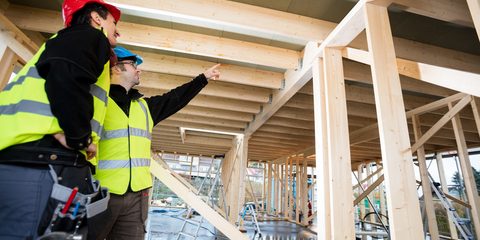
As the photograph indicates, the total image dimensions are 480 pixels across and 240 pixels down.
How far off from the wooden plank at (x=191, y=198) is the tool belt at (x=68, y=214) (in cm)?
152

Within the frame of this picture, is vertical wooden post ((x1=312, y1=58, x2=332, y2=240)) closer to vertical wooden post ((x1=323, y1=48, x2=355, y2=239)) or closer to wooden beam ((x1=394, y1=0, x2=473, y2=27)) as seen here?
vertical wooden post ((x1=323, y1=48, x2=355, y2=239))

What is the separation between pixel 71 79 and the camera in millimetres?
804

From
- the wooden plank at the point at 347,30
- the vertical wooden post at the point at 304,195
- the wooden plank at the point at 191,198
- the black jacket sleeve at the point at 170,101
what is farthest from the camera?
the vertical wooden post at the point at 304,195

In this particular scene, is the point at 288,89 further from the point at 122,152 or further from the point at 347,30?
the point at 122,152

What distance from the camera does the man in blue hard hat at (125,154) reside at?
1228mm

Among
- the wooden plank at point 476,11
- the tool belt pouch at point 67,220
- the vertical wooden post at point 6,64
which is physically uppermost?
the vertical wooden post at point 6,64

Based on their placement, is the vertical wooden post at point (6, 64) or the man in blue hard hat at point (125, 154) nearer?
the man in blue hard hat at point (125, 154)

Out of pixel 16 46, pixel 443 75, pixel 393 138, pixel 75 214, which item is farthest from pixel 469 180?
pixel 16 46

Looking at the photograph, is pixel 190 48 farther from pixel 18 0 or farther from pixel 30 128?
pixel 30 128

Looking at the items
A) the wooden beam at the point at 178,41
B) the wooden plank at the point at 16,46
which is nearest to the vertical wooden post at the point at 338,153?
the wooden beam at the point at 178,41

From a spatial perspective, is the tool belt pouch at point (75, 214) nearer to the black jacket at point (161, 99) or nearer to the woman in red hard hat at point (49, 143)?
the woman in red hard hat at point (49, 143)

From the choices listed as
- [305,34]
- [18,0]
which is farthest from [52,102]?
[18,0]

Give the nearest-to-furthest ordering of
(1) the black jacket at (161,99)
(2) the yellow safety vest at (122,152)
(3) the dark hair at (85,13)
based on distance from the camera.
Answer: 1. (3) the dark hair at (85,13)
2. (2) the yellow safety vest at (122,152)
3. (1) the black jacket at (161,99)

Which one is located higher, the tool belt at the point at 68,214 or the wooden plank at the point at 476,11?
the wooden plank at the point at 476,11
